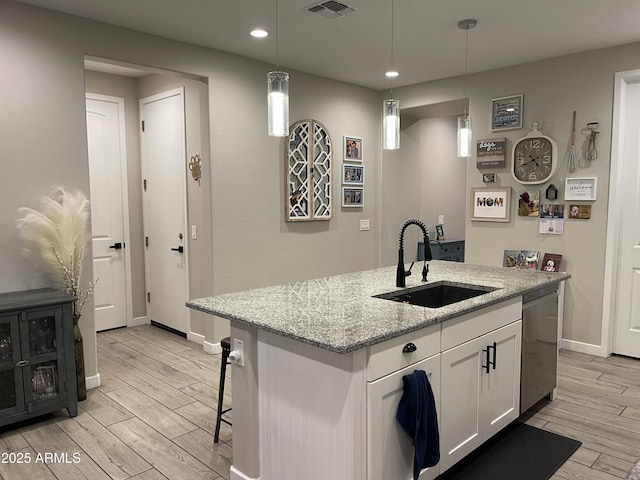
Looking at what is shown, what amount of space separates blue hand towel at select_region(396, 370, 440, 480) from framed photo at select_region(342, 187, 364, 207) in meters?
3.50

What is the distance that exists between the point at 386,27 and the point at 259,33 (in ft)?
3.15

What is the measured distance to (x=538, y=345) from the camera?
3100 mm

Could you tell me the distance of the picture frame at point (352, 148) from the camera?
17.9 feet

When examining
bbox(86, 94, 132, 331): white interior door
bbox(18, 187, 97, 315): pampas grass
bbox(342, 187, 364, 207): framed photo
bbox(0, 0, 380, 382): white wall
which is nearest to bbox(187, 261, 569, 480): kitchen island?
bbox(18, 187, 97, 315): pampas grass

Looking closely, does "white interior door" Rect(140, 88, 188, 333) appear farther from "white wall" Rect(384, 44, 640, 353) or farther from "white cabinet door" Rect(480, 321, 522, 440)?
"white cabinet door" Rect(480, 321, 522, 440)

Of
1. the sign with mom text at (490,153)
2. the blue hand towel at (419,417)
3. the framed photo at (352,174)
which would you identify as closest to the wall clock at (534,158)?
the sign with mom text at (490,153)

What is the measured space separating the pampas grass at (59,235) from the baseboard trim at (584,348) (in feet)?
13.6

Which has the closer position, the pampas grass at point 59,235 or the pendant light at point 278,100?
the pendant light at point 278,100

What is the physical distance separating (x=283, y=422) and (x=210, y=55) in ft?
10.4

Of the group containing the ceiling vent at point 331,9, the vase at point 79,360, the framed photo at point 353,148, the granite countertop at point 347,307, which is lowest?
the vase at point 79,360

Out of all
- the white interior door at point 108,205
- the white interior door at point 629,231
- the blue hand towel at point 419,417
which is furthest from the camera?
the white interior door at point 108,205

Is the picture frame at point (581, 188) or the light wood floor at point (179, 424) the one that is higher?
the picture frame at point (581, 188)

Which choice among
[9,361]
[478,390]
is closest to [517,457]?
[478,390]

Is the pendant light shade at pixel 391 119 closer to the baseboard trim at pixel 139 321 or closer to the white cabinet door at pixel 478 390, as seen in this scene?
the white cabinet door at pixel 478 390
